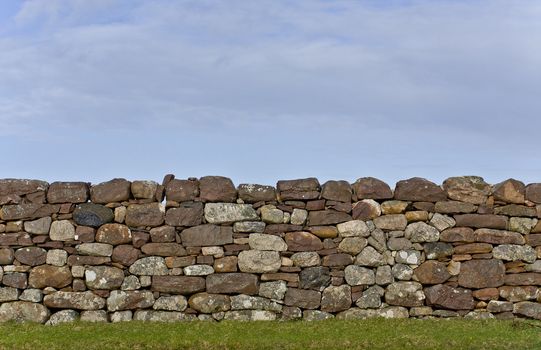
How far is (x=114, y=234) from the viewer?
1677 cm

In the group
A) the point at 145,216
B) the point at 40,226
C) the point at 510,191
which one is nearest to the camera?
the point at 145,216

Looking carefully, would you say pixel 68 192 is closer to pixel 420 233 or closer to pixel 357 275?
pixel 357 275

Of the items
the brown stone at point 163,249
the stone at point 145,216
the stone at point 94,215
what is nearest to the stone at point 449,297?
the brown stone at point 163,249

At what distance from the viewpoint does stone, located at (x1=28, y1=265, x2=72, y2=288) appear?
664 inches

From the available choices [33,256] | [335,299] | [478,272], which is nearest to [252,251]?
[335,299]

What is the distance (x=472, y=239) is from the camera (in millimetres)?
17016

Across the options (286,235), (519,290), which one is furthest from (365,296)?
(519,290)

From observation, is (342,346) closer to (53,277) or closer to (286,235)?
(286,235)

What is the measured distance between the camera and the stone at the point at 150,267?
657 inches

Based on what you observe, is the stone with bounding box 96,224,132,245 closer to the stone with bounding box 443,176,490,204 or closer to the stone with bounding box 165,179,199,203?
the stone with bounding box 165,179,199,203

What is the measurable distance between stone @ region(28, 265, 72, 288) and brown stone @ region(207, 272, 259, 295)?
9.97 ft

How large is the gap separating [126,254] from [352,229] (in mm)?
4748

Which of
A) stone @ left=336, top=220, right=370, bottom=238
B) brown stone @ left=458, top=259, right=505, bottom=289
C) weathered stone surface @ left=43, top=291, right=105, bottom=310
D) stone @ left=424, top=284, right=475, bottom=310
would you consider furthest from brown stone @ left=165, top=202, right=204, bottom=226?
brown stone @ left=458, top=259, right=505, bottom=289

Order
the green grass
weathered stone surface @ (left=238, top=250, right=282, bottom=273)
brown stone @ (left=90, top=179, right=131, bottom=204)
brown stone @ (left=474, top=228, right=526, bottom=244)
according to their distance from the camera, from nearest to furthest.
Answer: the green grass → weathered stone surface @ (left=238, top=250, right=282, bottom=273) → brown stone @ (left=90, top=179, right=131, bottom=204) → brown stone @ (left=474, top=228, right=526, bottom=244)
